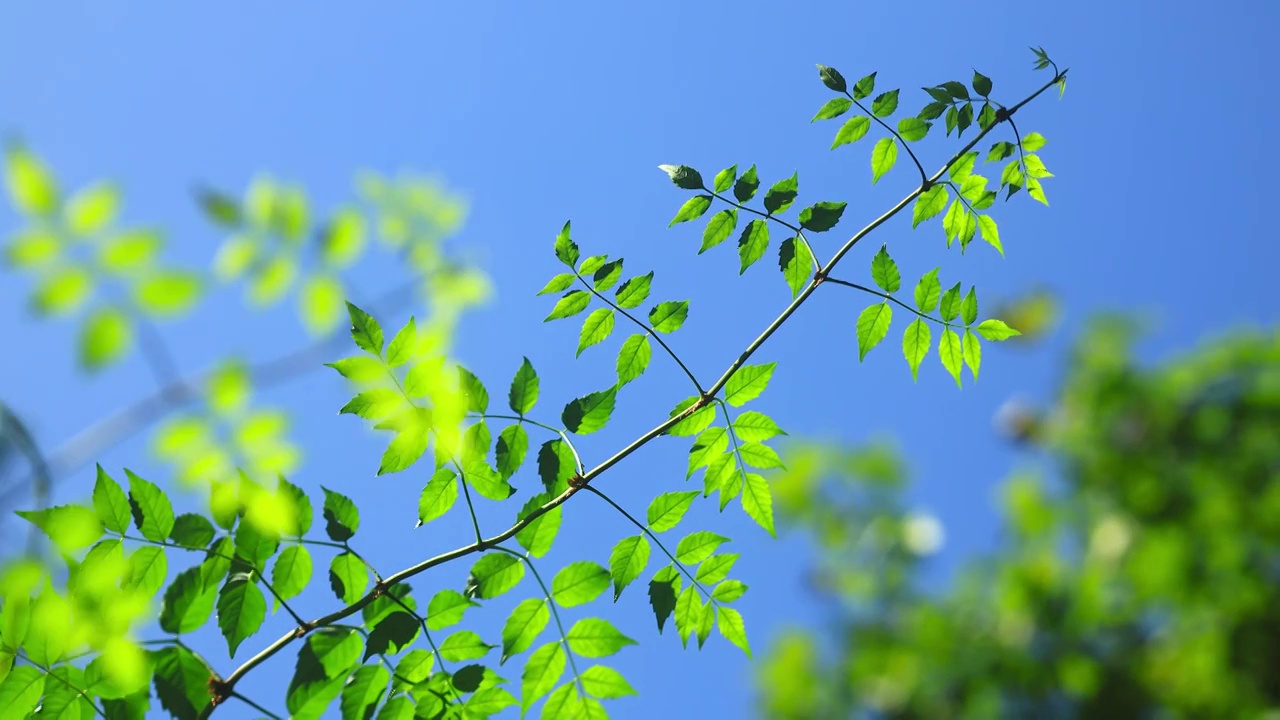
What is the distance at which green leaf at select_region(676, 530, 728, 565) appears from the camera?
1584 mm

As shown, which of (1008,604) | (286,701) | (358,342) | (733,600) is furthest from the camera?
(1008,604)

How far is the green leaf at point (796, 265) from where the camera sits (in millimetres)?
1709

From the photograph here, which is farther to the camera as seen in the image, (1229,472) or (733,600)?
(1229,472)

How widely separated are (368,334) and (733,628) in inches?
32.9

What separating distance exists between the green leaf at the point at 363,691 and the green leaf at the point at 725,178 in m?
1.07

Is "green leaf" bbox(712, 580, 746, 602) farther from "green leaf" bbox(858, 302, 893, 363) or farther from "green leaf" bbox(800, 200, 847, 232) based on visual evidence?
"green leaf" bbox(800, 200, 847, 232)

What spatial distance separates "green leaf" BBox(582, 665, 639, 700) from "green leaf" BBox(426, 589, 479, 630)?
27cm

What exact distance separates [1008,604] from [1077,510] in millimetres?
1175

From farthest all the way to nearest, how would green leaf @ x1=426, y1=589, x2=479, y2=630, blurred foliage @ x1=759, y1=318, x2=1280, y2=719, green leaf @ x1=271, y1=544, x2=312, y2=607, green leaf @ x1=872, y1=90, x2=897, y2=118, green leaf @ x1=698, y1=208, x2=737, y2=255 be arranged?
blurred foliage @ x1=759, y1=318, x2=1280, y2=719 → green leaf @ x1=872, y1=90, x2=897, y2=118 → green leaf @ x1=698, y1=208, x2=737, y2=255 → green leaf @ x1=426, y1=589, x2=479, y2=630 → green leaf @ x1=271, y1=544, x2=312, y2=607

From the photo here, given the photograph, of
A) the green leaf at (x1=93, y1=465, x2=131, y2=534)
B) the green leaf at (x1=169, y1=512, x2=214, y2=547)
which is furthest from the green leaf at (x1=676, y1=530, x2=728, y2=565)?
the green leaf at (x1=93, y1=465, x2=131, y2=534)

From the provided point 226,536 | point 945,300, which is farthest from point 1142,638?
point 226,536

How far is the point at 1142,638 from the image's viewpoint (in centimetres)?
687

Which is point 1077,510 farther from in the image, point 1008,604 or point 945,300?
point 945,300

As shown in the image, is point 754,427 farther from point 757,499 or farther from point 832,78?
point 832,78
